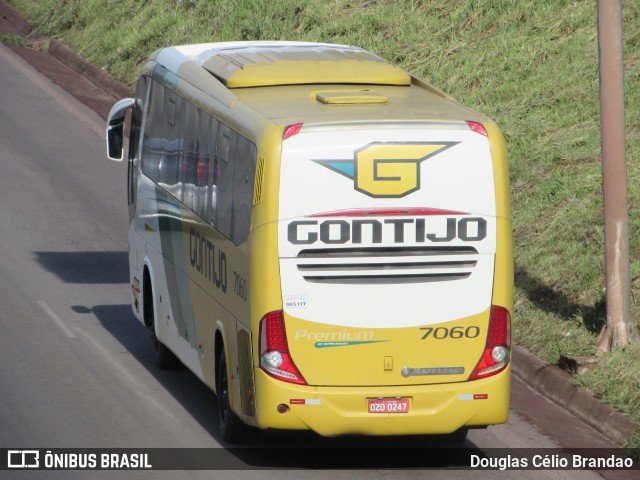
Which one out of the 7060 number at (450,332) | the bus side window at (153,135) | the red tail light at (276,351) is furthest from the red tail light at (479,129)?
the bus side window at (153,135)

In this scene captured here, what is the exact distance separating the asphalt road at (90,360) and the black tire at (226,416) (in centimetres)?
16

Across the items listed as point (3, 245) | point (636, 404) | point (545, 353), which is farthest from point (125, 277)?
point (636, 404)

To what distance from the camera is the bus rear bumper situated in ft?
37.1

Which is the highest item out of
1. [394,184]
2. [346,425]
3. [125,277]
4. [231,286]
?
[394,184]

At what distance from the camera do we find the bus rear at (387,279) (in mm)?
11188

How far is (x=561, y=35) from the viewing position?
23594 mm

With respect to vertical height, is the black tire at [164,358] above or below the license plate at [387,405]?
below

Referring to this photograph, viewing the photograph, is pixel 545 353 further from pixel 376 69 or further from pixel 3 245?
pixel 3 245

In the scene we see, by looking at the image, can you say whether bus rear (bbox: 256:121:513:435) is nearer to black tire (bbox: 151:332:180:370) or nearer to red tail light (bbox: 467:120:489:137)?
red tail light (bbox: 467:120:489:137)

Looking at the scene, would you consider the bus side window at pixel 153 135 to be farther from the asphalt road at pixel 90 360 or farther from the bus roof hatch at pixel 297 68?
the asphalt road at pixel 90 360

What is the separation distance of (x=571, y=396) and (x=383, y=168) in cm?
404

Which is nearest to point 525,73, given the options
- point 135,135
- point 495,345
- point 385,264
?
point 135,135

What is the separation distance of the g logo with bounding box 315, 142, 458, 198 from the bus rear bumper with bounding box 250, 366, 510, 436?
1.63 m

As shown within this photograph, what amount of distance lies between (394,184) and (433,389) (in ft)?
5.65
